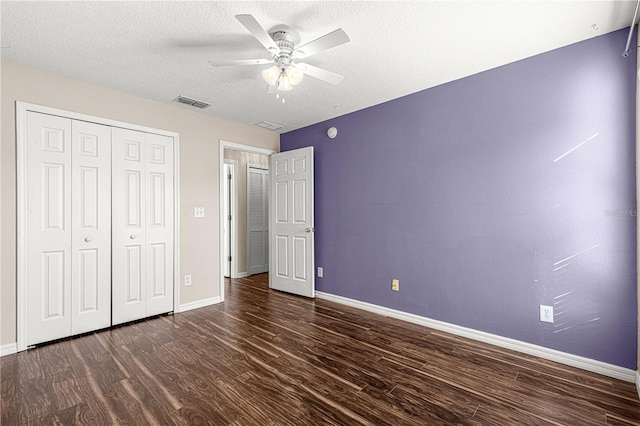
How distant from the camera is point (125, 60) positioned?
2492 millimetres

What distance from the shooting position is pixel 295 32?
2104 mm

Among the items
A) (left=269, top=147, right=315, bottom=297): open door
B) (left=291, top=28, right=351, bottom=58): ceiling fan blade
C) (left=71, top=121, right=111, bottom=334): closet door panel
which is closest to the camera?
(left=291, top=28, right=351, bottom=58): ceiling fan blade

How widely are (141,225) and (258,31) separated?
2.54 m

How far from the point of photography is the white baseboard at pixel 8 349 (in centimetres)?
245

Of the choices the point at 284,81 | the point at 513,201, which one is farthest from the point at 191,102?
the point at 513,201

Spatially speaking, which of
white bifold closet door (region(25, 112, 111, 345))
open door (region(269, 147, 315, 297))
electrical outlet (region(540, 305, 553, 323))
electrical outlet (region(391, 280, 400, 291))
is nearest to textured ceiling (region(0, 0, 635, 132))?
white bifold closet door (region(25, 112, 111, 345))

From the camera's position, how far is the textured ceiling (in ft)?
6.15

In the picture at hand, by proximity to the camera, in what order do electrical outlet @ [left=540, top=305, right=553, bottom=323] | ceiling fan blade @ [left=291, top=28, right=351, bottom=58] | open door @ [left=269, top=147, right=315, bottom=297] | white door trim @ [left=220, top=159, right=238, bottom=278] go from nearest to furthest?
ceiling fan blade @ [left=291, top=28, right=351, bottom=58]
electrical outlet @ [left=540, top=305, right=553, bottom=323]
open door @ [left=269, top=147, right=315, bottom=297]
white door trim @ [left=220, top=159, right=238, bottom=278]

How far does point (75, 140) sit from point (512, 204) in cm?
407

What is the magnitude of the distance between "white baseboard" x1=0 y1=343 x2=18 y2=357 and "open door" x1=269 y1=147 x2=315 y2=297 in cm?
276

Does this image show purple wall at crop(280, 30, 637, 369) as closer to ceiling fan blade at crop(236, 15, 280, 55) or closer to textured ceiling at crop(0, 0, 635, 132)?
textured ceiling at crop(0, 0, 635, 132)

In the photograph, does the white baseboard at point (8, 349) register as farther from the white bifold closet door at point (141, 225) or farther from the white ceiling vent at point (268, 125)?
the white ceiling vent at point (268, 125)

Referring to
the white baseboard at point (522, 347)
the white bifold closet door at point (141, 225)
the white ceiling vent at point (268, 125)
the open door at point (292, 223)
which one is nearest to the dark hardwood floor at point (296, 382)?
the white baseboard at point (522, 347)

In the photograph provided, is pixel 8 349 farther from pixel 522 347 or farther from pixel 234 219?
pixel 522 347
